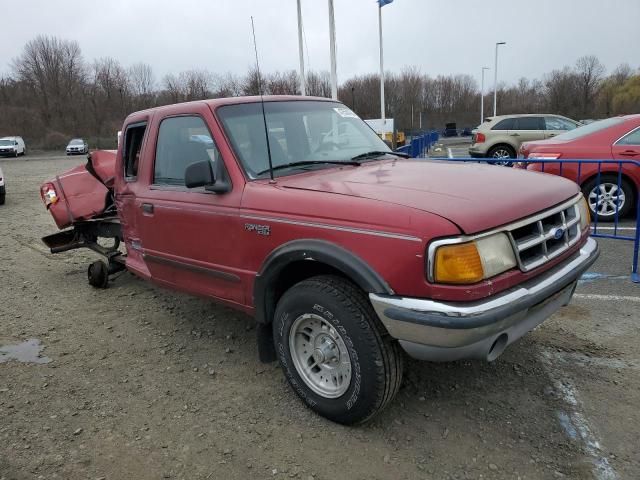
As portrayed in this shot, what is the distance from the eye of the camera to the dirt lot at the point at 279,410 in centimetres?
268

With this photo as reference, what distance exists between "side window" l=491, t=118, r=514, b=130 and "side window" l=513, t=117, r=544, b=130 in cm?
14

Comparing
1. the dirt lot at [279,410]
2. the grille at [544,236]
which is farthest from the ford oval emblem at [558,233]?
the dirt lot at [279,410]

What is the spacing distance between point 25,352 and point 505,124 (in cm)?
1387

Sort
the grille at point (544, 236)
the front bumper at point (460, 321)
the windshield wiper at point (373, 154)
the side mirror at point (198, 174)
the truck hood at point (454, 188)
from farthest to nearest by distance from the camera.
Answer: the windshield wiper at point (373, 154)
the side mirror at point (198, 174)
the grille at point (544, 236)
the truck hood at point (454, 188)
the front bumper at point (460, 321)

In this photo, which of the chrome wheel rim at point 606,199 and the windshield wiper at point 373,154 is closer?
the windshield wiper at point 373,154

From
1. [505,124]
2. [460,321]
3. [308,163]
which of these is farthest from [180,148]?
[505,124]

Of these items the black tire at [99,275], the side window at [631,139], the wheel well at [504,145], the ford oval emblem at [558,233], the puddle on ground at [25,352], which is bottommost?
the puddle on ground at [25,352]

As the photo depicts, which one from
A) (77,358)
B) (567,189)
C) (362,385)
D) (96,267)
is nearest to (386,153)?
(567,189)

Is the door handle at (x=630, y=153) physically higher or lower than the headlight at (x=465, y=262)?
lower

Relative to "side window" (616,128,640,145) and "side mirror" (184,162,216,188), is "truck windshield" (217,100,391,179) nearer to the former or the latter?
"side mirror" (184,162,216,188)

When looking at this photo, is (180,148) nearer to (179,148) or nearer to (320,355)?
(179,148)

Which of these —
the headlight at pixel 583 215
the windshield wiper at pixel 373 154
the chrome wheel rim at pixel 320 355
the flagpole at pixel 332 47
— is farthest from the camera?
the flagpole at pixel 332 47

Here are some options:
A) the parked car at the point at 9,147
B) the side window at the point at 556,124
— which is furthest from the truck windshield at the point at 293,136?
the parked car at the point at 9,147

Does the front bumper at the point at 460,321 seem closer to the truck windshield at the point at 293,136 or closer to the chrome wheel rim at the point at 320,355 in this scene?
the chrome wheel rim at the point at 320,355
